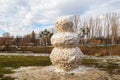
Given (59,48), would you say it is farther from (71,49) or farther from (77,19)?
(77,19)

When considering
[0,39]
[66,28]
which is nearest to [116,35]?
[0,39]

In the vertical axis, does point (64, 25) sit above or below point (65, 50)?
above

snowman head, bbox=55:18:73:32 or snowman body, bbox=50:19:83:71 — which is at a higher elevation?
snowman head, bbox=55:18:73:32

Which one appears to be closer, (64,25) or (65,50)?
(65,50)

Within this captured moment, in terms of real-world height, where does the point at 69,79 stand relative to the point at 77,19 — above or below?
below

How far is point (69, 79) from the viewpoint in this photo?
1070cm

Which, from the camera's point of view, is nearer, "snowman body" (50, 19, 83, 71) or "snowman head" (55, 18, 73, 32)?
"snowman body" (50, 19, 83, 71)

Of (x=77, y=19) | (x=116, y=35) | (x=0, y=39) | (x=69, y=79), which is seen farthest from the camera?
(x=0, y=39)

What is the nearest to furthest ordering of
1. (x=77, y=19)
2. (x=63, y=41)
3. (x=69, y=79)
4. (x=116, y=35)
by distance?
(x=69, y=79), (x=63, y=41), (x=116, y=35), (x=77, y=19)

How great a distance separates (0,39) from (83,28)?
106ft

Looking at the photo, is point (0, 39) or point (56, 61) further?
point (0, 39)

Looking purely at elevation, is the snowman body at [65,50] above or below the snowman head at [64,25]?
below

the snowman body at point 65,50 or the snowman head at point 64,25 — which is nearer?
the snowman body at point 65,50

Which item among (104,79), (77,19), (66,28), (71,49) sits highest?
(77,19)
